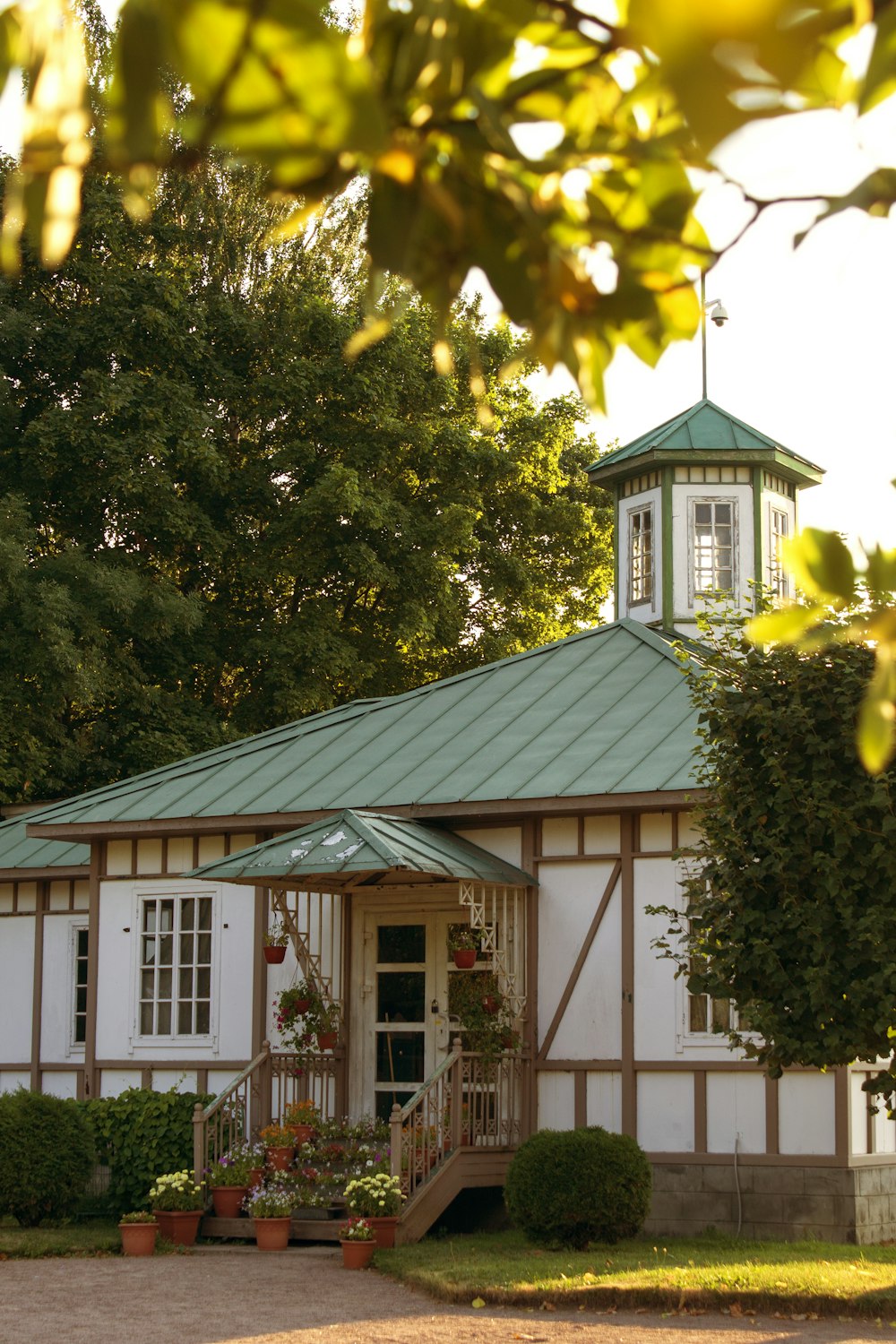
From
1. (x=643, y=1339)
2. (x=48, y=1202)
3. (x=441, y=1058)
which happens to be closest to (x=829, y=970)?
(x=643, y=1339)

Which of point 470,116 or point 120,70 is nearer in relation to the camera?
point 120,70

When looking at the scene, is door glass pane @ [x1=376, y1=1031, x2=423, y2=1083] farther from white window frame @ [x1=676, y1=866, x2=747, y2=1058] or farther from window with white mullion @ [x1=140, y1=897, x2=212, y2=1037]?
white window frame @ [x1=676, y1=866, x2=747, y2=1058]

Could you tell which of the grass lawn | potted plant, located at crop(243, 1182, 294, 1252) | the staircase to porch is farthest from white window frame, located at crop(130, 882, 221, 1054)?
the grass lawn

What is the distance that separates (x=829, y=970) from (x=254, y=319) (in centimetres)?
2049

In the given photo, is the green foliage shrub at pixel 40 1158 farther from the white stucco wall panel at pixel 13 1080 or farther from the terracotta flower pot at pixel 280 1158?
the white stucco wall panel at pixel 13 1080

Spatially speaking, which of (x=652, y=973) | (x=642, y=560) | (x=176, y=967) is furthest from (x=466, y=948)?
(x=642, y=560)

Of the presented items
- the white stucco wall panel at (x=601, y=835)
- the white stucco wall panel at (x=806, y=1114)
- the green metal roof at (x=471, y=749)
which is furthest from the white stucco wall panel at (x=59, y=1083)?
the white stucco wall panel at (x=806, y=1114)

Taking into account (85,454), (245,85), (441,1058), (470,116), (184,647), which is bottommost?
(441,1058)

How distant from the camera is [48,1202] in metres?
14.0

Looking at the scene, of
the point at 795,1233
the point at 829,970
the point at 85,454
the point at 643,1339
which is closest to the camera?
the point at 643,1339

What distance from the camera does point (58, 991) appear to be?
701 inches

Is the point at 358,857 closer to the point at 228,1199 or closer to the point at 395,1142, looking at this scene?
the point at 395,1142

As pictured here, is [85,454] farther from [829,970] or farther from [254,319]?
[829,970]

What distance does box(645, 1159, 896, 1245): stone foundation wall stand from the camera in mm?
12633
